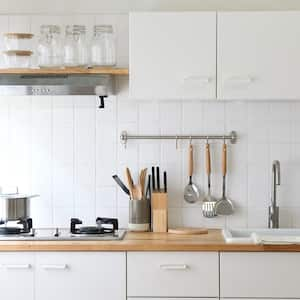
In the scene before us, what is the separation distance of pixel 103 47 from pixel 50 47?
0.29 meters

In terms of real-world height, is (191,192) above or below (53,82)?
below

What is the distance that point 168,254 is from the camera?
3.53 metres

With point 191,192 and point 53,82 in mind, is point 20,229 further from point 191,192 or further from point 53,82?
point 191,192

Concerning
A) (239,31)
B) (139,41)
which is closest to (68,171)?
(139,41)

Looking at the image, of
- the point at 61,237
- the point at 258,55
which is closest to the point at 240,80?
the point at 258,55

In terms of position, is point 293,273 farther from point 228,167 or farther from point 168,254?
point 228,167

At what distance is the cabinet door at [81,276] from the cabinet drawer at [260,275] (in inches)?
20.6

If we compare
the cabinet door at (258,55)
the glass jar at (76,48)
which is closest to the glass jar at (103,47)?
the glass jar at (76,48)

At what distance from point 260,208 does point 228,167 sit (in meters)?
0.30

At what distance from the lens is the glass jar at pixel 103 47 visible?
3.92 m

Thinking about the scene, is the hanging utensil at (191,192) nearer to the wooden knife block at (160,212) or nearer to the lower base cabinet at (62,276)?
the wooden knife block at (160,212)

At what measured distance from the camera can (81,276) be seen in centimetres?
354

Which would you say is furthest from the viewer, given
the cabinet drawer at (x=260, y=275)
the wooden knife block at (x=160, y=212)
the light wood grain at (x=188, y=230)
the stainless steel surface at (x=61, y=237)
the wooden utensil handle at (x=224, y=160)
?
the wooden utensil handle at (x=224, y=160)

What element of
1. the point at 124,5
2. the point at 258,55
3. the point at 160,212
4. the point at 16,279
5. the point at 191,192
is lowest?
the point at 16,279
